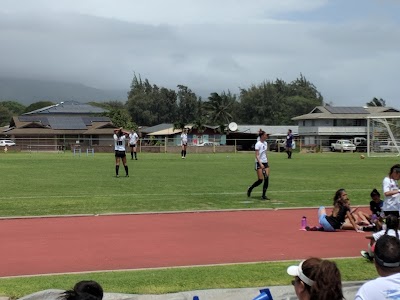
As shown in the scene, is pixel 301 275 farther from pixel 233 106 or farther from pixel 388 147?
pixel 233 106

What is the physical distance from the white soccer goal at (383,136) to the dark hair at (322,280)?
1768 inches

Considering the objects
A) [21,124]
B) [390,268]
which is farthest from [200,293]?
[21,124]

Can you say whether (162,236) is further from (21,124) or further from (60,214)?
(21,124)

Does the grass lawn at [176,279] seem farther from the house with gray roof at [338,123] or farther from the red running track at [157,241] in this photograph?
the house with gray roof at [338,123]

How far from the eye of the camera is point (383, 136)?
167 feet

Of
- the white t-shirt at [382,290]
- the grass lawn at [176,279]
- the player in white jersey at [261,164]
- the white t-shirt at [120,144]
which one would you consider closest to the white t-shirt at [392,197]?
the grass lawn at [176,279]

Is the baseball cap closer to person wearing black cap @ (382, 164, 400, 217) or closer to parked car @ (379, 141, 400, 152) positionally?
person wearing black cap @ (382, 164, 400, 217)

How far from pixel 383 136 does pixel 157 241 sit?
43.1 meters

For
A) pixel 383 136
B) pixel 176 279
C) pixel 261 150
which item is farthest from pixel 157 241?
pixel 383 136

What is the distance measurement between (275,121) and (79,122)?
51.3m

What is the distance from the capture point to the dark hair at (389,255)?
4.44 m

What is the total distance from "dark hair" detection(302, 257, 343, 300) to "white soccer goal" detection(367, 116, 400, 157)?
44918mm

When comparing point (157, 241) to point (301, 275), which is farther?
point (157, 241)

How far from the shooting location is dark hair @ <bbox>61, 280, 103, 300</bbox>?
12.3 ft
